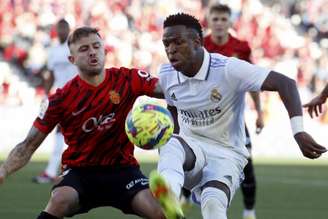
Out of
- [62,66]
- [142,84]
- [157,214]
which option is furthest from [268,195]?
[157,214]

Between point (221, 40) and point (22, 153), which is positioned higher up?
point (221, 40)

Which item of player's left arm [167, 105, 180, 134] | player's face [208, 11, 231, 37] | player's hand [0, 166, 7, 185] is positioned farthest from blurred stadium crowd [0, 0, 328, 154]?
player's hand [0, 166, 7, 185]

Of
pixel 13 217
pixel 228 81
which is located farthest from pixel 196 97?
pixel 13 217

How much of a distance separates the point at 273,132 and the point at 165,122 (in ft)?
48.4

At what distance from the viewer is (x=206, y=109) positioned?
7359 millimetres

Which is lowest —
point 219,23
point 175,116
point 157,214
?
point 157,214

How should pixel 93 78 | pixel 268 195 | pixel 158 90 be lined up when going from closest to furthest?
1. pixel 93 78
2. pixel 158 90
3. pixel 268 195

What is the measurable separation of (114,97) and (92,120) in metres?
0.25

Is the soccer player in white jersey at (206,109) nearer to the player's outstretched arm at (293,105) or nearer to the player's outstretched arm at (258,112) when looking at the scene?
the player's outstretched arm at (293,105)

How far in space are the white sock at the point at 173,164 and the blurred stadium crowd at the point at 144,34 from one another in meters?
14.6

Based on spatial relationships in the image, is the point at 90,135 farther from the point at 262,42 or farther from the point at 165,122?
the point at 262,42

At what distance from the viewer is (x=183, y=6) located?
25.2m

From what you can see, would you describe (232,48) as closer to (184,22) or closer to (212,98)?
(212,98)

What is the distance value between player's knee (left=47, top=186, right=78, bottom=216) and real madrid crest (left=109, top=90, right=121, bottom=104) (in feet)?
2.44
